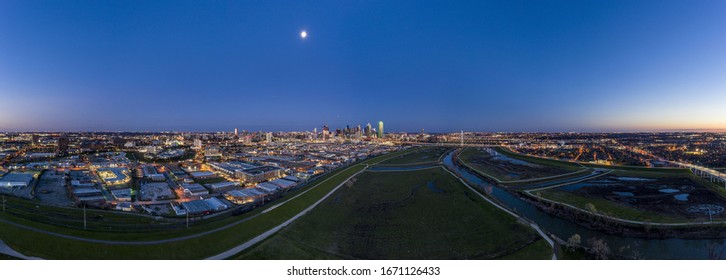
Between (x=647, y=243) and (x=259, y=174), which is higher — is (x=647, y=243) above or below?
below

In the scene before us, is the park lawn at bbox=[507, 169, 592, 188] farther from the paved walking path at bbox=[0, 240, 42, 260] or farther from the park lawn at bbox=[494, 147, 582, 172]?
the paved walking path at bbox=[0, 240, 42, 260]

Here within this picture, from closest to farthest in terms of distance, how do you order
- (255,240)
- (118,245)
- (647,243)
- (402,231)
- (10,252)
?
(10,252)
(118,245)
(255,240)
(647,243)
(402,231)

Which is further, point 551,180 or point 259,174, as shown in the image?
point 259,174

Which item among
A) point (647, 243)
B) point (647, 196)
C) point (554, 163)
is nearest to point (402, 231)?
point (647, 243)

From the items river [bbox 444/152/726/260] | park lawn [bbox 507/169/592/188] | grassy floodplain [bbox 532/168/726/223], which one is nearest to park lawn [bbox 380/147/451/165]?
park lawn [bbox 507/169/592/188]

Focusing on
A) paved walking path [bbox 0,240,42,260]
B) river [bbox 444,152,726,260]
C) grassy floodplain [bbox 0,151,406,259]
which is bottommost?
river [bbox 444,152,726,260]

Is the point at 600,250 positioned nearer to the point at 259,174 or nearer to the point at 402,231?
the point at 402,231

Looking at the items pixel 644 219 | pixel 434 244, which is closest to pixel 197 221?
pixel 434 244

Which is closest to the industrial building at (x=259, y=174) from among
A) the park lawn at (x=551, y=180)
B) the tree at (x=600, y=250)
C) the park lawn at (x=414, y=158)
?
the park lawn at (x=414, y=158)

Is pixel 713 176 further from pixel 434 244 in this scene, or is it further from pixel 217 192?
pixel 217 192
